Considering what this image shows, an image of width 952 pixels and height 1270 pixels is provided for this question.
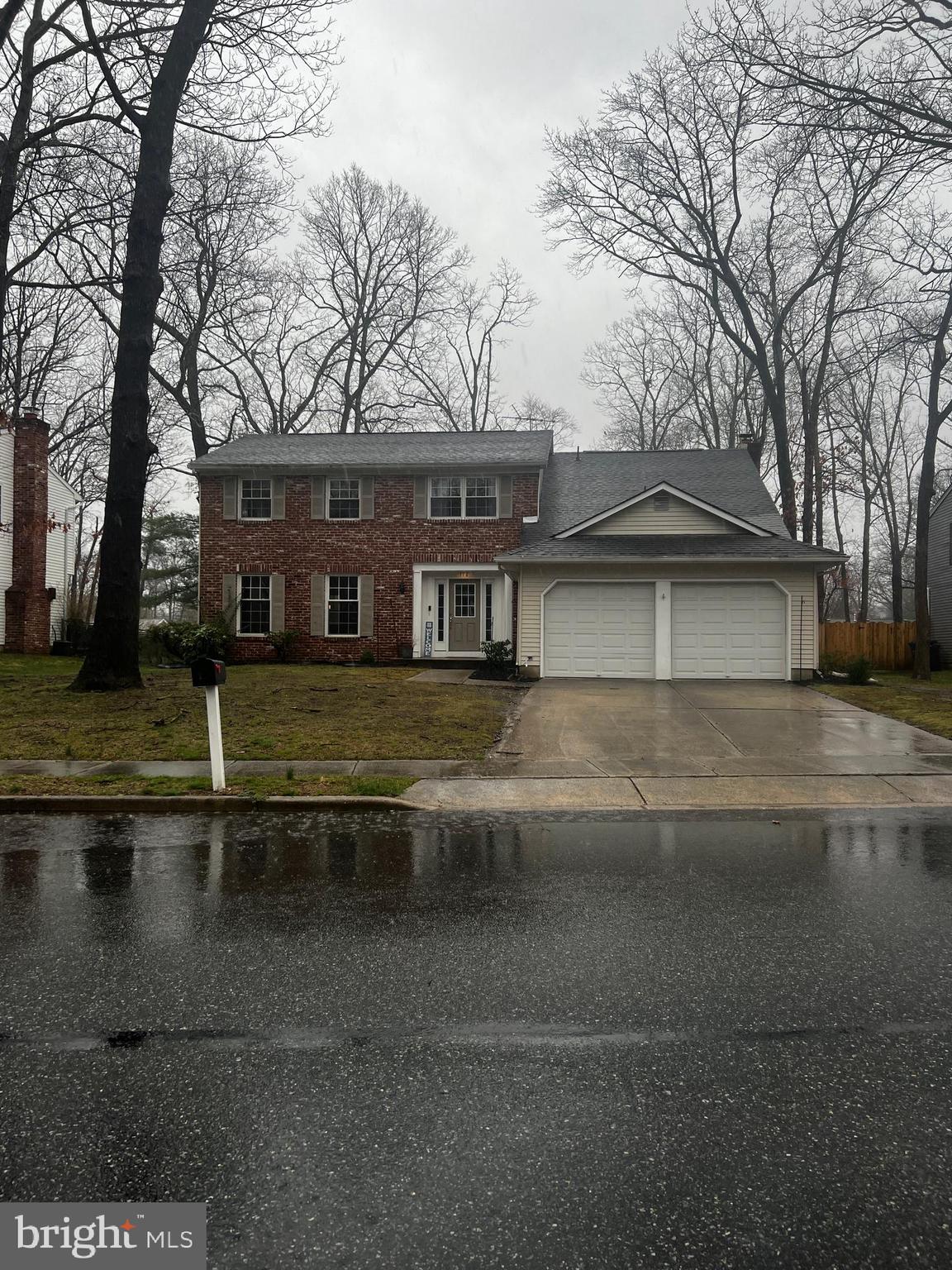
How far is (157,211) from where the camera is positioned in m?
13.5

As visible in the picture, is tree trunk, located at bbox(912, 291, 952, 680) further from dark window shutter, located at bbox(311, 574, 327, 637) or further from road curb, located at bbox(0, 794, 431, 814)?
road curb, located at bbox(0, 794, 431, 814)

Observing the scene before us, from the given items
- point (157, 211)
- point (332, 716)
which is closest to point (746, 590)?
point (332, 716)

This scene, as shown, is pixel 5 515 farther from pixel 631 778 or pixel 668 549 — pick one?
pixel 631 778

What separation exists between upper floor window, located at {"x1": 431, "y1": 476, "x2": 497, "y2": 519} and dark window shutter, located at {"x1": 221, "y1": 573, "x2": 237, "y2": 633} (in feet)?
20.1

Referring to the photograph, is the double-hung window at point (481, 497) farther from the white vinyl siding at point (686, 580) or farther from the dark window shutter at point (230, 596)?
the dark window shutter at point (230, 596)

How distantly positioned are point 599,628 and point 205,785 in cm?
1196

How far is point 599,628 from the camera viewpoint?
1797 cm

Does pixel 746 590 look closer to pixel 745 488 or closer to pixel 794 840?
pixel 745 488

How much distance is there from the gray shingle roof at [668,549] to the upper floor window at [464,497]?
358cm

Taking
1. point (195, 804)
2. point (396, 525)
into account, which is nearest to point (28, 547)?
point (396, 525)

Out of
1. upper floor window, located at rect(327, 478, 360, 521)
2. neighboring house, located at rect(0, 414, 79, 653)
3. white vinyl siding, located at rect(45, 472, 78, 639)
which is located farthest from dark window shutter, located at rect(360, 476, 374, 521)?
white vinyl siding, located at rect(45, 472, 78, 639)

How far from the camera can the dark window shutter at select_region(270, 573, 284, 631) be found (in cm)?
2231

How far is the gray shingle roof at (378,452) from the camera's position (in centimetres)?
2186

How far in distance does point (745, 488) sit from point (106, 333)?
23034mm
